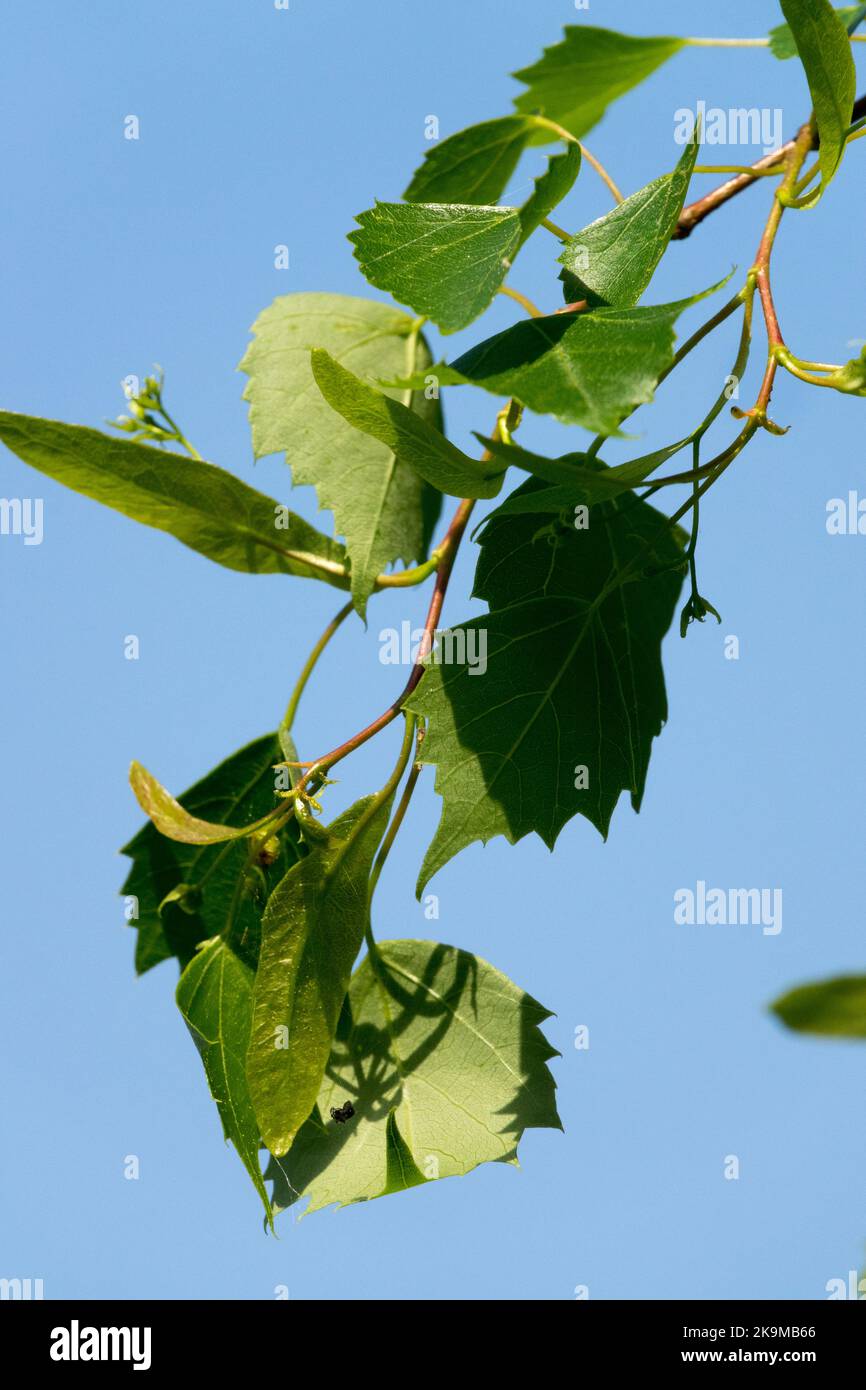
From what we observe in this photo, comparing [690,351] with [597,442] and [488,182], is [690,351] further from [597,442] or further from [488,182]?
[488,182]

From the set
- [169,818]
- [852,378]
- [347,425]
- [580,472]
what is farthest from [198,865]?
[852,378]

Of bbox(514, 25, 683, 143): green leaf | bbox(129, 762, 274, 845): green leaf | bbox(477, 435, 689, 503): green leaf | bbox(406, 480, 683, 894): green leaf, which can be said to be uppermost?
bbox(514, 25, 683, 143): green leaf

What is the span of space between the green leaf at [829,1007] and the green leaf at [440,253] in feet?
1.79

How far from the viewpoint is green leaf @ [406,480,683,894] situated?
82 centimetres

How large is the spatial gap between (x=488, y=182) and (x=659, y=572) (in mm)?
342

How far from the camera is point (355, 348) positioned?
3.51 ft

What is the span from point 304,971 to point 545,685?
0.81 ft

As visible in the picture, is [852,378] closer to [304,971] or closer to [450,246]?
[450,246]

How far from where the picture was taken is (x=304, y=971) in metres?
0.81

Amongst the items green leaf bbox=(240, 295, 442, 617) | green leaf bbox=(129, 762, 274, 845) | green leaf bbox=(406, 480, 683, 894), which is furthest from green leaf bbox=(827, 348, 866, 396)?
green leaf bbox=(129, 762, 274, 845)

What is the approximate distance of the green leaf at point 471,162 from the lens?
2.93 ft

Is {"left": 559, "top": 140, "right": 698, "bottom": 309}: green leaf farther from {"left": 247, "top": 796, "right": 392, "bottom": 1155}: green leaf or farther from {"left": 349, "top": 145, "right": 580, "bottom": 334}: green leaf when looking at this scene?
{"left": 247, "top": 796, "right": 392, "bottom": 1155}: green leaf

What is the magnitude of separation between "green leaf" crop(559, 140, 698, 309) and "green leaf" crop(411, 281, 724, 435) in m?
0.04

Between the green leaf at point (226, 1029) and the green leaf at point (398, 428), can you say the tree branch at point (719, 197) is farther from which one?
the green leaf at point (226, 1029)
